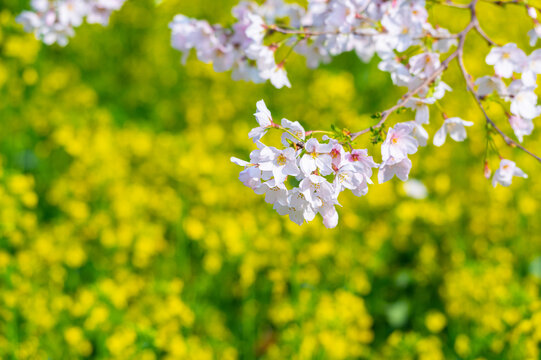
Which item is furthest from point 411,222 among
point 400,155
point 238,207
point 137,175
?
point 400,155

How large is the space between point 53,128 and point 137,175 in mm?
819

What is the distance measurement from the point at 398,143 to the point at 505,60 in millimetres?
533

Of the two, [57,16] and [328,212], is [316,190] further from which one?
[57,16]

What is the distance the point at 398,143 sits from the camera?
1.31 m

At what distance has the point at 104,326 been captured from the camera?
8.24 ft

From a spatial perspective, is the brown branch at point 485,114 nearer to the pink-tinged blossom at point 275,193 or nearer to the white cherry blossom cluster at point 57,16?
the pink-tinged blossom at point 275,193

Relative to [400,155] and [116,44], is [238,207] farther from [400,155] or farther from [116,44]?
[116,44]

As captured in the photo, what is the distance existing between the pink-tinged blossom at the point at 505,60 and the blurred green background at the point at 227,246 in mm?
1163

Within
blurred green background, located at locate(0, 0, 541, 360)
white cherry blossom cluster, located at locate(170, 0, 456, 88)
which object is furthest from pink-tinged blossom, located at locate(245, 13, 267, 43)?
blurred green background, located at locate(0, 0, 541, 360)

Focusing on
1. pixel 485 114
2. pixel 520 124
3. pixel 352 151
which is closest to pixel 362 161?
pixel 352 151

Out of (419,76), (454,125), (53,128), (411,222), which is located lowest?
(411,222)

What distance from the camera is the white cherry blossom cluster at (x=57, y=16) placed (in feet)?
7.43

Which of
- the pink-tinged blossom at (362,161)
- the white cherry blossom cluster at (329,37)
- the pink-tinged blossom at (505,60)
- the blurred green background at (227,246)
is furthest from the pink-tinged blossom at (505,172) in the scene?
the blurred green background at (227,246)

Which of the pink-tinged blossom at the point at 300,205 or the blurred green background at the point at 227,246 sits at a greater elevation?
the pink-tinged blossom at the point at 300,205
